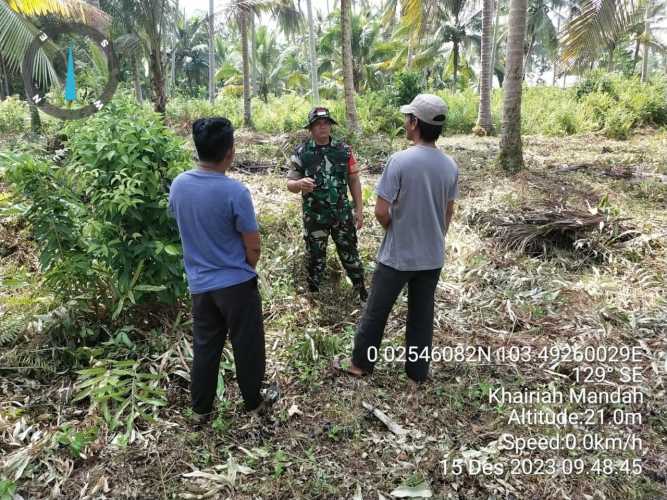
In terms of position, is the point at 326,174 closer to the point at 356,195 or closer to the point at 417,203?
the point at 356,195

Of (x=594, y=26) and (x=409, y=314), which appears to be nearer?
(x=409, y=314)

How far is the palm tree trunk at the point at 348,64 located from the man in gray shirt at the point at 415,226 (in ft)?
27.4

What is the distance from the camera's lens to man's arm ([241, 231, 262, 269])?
236 centimetres

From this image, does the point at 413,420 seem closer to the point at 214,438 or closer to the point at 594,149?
the point at 214,438

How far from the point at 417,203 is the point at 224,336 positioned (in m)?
1.32

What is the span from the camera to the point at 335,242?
3.96 metres

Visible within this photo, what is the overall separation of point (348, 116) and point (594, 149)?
580 cm

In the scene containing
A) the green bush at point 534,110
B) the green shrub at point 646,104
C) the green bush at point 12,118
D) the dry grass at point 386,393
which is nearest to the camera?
the dry grass at point 386,393

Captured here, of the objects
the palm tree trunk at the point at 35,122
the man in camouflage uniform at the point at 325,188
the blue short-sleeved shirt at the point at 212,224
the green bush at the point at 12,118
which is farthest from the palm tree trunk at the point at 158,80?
the blue short-sleeved shirt at the point at 212,224

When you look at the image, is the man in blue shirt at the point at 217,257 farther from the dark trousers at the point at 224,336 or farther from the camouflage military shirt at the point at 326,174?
the camouflage military shirt at the point at 326,174

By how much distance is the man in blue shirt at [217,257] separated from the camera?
2256 mm

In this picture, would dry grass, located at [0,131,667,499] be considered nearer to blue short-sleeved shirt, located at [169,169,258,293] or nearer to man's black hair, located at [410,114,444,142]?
blue short-sleeved shirt, located at [169,169,258,293]

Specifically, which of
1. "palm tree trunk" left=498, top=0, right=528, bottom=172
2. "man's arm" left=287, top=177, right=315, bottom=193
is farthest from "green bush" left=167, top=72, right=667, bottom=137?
"man's arm" left=287, top=177, right=315, bottom=193

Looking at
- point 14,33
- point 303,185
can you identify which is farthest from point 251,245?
point 14,33
